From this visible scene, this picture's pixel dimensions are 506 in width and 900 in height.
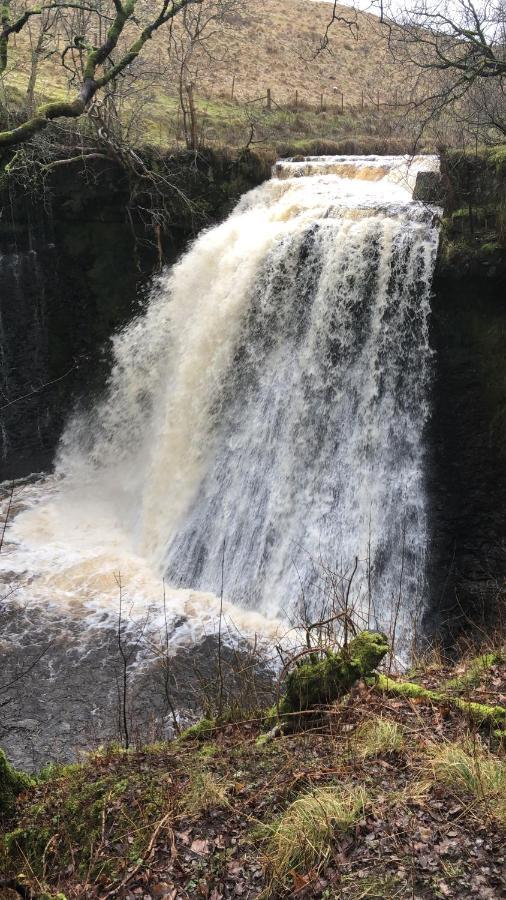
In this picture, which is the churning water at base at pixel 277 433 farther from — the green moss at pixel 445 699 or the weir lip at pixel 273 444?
the green moss at pixel 445 699

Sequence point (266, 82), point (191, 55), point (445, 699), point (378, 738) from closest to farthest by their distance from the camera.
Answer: point (378, 738)
point (445, 699)
point (191, 55)
point (266, 82)

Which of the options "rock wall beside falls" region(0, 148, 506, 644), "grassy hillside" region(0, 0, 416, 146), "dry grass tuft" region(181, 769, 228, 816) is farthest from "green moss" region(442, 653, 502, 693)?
"grassy hillside" region(0, 0, 416, 146)

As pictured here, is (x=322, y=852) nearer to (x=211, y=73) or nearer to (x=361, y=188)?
(x=361, y=188)

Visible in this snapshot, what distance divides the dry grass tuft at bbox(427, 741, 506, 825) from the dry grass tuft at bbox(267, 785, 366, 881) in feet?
1.44

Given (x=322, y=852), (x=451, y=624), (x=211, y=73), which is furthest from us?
(x=211, y=73)

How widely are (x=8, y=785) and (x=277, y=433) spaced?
657 cm

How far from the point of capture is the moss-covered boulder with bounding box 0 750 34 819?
3.88 metres

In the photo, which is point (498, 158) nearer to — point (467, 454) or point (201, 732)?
point (467, 454)

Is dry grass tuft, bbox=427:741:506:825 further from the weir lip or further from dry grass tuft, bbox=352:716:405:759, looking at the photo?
the weir lip

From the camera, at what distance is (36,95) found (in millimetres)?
17547

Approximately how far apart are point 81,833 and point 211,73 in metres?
29.1

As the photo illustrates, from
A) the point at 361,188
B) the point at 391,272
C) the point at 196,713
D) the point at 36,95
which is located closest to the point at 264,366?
the point at 391,272

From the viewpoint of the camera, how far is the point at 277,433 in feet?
32.4

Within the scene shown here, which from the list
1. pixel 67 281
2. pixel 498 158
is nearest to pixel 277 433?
pixel 498 158
